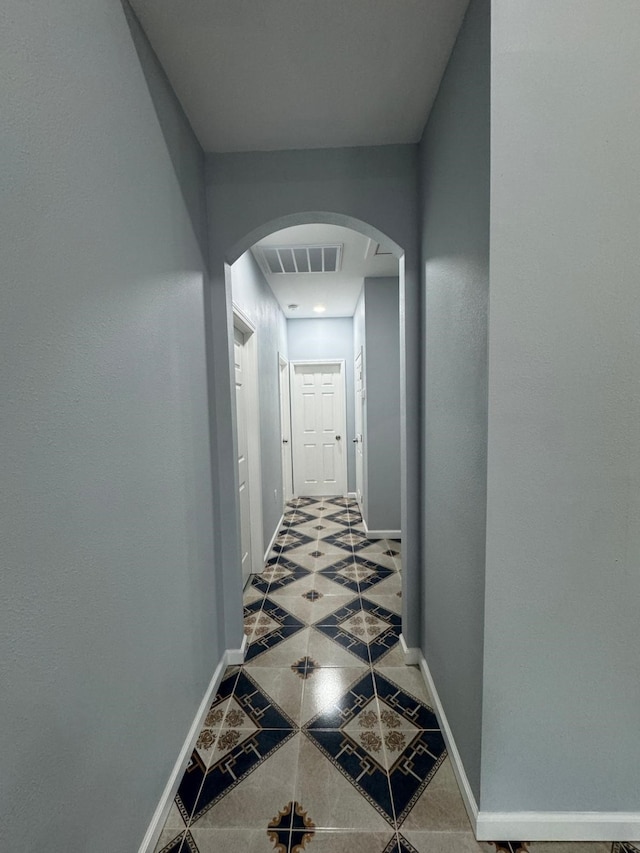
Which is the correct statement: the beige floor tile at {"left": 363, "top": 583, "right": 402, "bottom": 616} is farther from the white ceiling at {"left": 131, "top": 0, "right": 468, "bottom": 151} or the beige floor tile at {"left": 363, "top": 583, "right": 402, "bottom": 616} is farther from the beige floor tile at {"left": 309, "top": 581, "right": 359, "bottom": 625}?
the white ceiling at {"left": 131, "top": 0, "right": 468, "bottom": 151}

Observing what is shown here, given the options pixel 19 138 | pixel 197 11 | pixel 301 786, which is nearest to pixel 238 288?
pixel 197 11

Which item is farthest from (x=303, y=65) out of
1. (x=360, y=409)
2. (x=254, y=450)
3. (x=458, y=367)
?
(x=360, y=409)

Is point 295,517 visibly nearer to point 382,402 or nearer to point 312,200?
point 382,402

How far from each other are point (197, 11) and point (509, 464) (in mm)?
1683

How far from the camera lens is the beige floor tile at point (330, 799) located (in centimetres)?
118

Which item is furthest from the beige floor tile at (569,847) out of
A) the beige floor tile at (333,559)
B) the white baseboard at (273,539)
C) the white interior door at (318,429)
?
the white interior door at (318,429)

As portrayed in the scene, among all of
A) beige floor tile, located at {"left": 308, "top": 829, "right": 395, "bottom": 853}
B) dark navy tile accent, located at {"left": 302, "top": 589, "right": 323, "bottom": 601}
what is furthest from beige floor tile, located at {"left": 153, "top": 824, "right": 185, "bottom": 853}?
dark navy tile accent, located at {"left": 302, "top": 589, "right": 323, "bottom": 601}

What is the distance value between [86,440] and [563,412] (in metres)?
1.25

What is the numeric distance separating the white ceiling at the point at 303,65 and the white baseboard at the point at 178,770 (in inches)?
97.8

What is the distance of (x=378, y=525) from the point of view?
3.70m

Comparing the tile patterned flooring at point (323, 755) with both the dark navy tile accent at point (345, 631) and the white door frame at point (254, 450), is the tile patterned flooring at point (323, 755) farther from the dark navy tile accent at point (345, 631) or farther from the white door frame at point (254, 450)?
the white door frame at point (254, 450)

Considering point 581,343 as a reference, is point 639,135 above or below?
above

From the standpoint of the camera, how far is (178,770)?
1.30 metres

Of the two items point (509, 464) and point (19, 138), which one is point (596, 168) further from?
point (19, 138)
